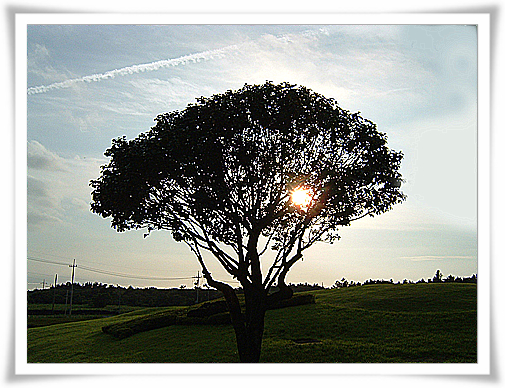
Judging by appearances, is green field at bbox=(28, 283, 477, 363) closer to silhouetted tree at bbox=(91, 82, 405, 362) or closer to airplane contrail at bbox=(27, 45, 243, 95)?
silhouetted tree at bbox=(91, 82, 405, 362)

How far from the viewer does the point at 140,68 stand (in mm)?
9625

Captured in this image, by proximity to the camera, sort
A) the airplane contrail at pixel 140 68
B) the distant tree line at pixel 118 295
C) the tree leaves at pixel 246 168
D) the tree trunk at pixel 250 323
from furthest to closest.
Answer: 1. the distant tree line at pixel 118 295
2. the airplane contrail at pixel 140 68
3. the tree trunk at pixel 250 323
4. the tree leaves at pixel 246 168

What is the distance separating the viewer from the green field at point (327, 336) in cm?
1073

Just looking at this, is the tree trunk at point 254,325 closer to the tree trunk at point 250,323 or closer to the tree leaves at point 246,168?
the tree trunk at point 250,323

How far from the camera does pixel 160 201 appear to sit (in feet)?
29.1

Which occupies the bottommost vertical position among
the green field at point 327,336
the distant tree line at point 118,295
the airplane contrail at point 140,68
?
the green field at point 327,336

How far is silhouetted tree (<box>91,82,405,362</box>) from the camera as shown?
8.51 meters

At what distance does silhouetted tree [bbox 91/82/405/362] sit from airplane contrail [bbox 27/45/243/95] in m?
1.14

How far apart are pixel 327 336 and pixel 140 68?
22.7ft

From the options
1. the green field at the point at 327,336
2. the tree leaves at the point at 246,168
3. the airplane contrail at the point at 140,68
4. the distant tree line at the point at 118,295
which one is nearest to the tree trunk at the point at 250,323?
the tree leaves at the point at 246,168

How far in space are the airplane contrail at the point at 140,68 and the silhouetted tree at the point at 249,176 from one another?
1138mm
